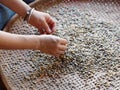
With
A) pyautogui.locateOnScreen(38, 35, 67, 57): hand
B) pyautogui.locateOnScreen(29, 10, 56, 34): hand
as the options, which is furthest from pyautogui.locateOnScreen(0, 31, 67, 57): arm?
pyautogui.locateOnScreen(29, 10, 56, 34): hand

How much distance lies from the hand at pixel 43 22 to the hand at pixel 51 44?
10 cm

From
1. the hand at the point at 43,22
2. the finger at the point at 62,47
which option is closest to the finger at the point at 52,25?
the hand at the point at 43,22

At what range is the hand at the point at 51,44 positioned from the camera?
0.90 m

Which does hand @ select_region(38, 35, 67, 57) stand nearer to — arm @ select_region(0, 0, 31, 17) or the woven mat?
the woven mat

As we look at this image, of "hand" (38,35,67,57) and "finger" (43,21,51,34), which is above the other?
"finger" (43,21,51,34)

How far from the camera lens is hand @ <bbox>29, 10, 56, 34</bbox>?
3.32 feet

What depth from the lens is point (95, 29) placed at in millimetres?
1072

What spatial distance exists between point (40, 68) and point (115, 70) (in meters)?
0.23

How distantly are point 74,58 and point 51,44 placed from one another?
106mm

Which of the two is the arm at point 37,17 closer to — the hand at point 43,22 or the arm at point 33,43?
the hand at point 43,22

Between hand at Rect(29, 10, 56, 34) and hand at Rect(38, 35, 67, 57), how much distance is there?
10 centimetres

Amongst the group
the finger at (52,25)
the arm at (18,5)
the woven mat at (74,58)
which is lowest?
the woven mat at (74,58)

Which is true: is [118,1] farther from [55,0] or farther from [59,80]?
[59,80]

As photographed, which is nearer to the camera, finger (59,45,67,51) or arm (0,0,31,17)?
finger (59,45,67,51)
